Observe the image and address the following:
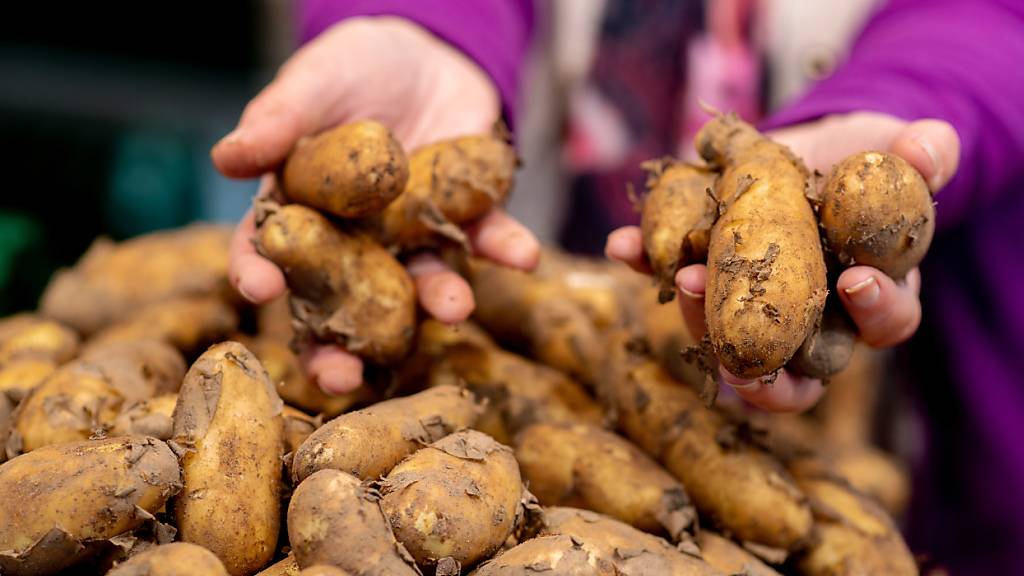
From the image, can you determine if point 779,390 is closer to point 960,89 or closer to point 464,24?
point 960,89

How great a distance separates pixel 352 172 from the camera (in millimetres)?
1118

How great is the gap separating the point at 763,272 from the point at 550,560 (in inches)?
14.0

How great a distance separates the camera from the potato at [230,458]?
85cm

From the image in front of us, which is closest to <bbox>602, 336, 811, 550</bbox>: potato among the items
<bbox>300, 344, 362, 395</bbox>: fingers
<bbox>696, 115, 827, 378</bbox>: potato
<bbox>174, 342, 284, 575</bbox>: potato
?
<bbox>696, 115, 827, 378</bbox>: potato

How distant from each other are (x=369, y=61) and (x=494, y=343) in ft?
1.66

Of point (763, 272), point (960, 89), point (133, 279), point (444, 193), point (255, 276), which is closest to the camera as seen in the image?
point (763, 272)

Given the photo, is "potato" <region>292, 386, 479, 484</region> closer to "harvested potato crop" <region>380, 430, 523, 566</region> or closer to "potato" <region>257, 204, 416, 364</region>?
"harvested potato crop" <region>380, 430, 523, 566</region>

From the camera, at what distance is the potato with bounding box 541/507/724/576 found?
0.88 metres

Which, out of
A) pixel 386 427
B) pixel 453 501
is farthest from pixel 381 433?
pixel 453 501

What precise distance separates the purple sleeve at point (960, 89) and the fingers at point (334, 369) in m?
0.75

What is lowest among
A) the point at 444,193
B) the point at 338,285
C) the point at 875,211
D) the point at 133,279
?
the point at 133,279

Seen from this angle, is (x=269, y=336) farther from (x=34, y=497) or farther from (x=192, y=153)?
(x=192, y=153)

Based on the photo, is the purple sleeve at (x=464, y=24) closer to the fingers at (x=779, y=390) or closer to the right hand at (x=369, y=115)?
the right hand at (x=369, y=115)

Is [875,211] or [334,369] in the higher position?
[875,211]
